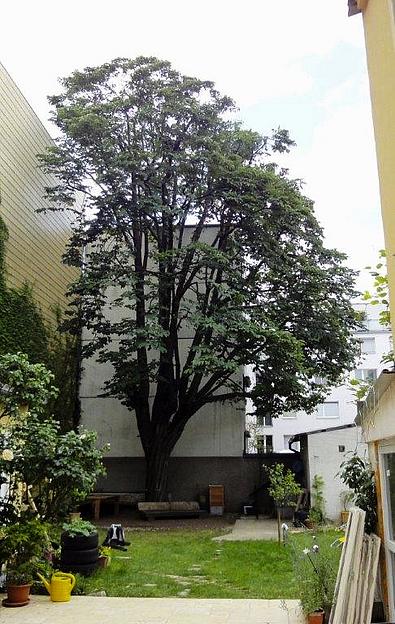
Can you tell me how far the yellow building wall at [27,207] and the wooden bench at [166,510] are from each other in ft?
19.4

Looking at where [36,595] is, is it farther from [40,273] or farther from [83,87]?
[83,87]

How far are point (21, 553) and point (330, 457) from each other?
32.3 feet

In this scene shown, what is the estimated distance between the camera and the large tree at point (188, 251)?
14.4m

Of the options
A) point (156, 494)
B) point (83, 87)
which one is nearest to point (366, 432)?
point (156, 494)

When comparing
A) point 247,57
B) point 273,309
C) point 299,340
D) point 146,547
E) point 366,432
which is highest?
point 247,57

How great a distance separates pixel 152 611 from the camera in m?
6.03

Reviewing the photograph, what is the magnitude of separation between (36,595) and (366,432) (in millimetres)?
4391

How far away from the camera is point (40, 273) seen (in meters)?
15.1

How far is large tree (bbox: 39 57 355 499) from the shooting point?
14.4 meters

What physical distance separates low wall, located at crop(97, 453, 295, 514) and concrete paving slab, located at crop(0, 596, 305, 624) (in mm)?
10630

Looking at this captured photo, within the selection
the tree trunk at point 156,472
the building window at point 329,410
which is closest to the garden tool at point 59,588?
the tree trunk at point 156,472

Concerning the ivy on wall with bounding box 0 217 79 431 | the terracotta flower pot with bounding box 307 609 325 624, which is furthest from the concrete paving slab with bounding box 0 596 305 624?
the ivy on wall with bounding box 0 217 79 431

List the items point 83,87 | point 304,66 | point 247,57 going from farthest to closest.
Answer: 1. point 83,87
2. point 304,66
3. point 247,57

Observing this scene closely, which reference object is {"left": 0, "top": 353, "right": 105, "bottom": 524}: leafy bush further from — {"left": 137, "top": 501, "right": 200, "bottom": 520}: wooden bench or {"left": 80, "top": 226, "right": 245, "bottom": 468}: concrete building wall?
{"left": 80, "top": 226, "right": 245, "bottom": 468}: concrete building wall
